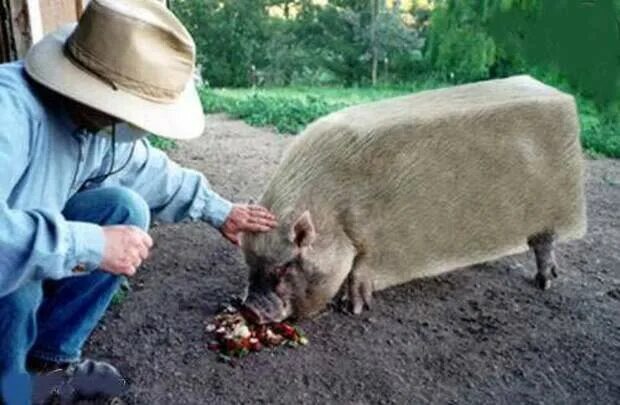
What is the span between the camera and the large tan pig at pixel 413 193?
11.4 ft

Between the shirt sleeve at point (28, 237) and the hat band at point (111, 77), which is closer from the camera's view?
the shirt sleeve at point (28, 237)

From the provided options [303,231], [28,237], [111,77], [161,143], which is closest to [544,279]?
[303,231]

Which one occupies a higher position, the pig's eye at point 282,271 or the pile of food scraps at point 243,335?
the pig's eye at point 282,271

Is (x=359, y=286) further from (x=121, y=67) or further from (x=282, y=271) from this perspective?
(x=121, y=67)

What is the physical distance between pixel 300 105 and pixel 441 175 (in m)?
4.68

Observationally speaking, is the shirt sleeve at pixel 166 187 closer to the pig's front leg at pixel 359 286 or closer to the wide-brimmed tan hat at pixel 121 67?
the wide-brimmed tan hat at pixel 121 67

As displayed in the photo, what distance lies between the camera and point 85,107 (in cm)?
226

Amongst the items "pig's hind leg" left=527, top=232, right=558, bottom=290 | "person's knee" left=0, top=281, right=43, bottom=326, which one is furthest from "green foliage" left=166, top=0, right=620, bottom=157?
"person's knee" left=0, top=281, right=43, bottom=326

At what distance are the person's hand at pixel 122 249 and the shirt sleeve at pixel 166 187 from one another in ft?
1.93

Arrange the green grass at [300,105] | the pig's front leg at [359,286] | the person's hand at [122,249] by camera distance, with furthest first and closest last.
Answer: the green grass at [300,105], the pig's front leg at [359,286], the person's hand at [122,249]

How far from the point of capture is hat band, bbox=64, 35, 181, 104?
220cm

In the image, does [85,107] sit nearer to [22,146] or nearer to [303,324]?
[22,146]

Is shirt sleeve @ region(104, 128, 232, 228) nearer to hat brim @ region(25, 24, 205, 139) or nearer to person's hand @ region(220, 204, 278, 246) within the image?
person's hand @ region(220, 204, 278, 246)

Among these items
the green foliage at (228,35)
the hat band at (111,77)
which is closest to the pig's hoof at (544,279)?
the hat band at (111,77)
